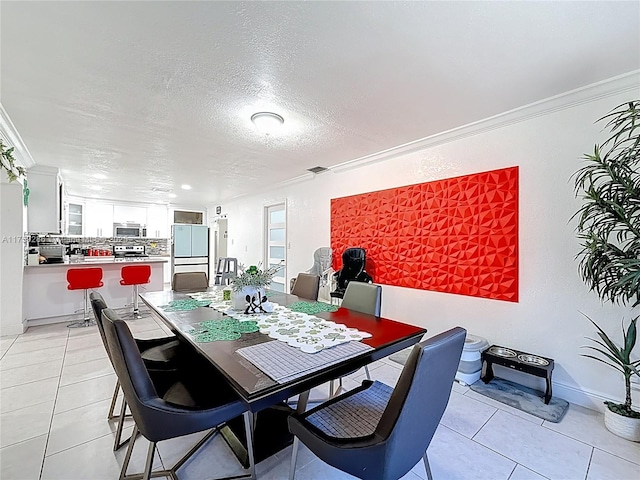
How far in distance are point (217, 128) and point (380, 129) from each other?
5.63 ft

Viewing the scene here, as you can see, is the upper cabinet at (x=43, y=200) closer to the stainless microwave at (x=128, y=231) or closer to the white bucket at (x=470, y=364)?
the stainless microwave at (x=128, y=231)

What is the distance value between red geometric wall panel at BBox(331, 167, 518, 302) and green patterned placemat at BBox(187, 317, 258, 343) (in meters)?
2.27

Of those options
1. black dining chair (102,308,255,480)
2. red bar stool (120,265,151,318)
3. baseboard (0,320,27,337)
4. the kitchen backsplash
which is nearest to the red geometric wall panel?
black dining chair (102,308,255,480)

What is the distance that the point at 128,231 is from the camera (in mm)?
7523

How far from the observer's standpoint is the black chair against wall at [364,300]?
230cm

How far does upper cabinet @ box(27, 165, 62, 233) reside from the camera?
4.40 m

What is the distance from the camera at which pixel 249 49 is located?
181cm

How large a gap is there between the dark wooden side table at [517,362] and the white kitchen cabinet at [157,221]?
8416mm

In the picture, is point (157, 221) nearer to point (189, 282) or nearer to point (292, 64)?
point (189, 282)

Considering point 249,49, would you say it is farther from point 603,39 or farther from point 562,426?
point 562,426

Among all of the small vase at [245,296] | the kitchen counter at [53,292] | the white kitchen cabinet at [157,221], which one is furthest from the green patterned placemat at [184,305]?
the white kitchen cabinet at [157,221]

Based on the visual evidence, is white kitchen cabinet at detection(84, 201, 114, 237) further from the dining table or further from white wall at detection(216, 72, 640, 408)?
white wall at detection(216, 72, 640, 408)

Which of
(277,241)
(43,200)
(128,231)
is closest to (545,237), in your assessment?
(277,241)

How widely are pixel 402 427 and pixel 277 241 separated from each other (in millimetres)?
5363
